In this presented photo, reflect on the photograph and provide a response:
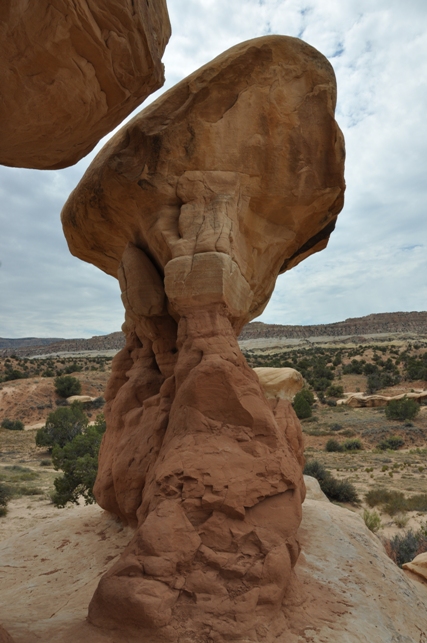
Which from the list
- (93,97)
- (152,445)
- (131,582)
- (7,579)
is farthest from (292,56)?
(7,579)

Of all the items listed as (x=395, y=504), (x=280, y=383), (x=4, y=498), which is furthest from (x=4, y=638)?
(x=4, y=498)

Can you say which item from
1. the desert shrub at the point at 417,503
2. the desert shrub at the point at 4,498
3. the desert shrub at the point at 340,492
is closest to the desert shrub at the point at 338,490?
the desert shrub at the point at 340,492

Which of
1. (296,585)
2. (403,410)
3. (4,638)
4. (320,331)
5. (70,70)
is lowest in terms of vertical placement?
(403,410)

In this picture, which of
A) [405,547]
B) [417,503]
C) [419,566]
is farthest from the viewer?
[417,503]

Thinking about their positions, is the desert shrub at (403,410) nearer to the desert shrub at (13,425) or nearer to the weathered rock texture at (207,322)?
the weathered rock texture at (207,322)

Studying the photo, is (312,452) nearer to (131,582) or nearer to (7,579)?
(7,579)

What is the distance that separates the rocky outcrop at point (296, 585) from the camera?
156 inches

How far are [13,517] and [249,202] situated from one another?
11931 mm

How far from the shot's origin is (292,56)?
6012 millimetres

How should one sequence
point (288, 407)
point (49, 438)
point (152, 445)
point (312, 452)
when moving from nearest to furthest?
point (152, 445), point (288, 407), point (312, 452), point (49, 438)

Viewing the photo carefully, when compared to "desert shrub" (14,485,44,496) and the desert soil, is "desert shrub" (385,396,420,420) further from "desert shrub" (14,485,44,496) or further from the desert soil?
"desert shrub" (14,485,44,496)

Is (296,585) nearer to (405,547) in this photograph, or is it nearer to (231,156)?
(231,156)

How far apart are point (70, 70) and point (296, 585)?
568 centimetres

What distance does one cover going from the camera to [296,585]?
4.53 metres
